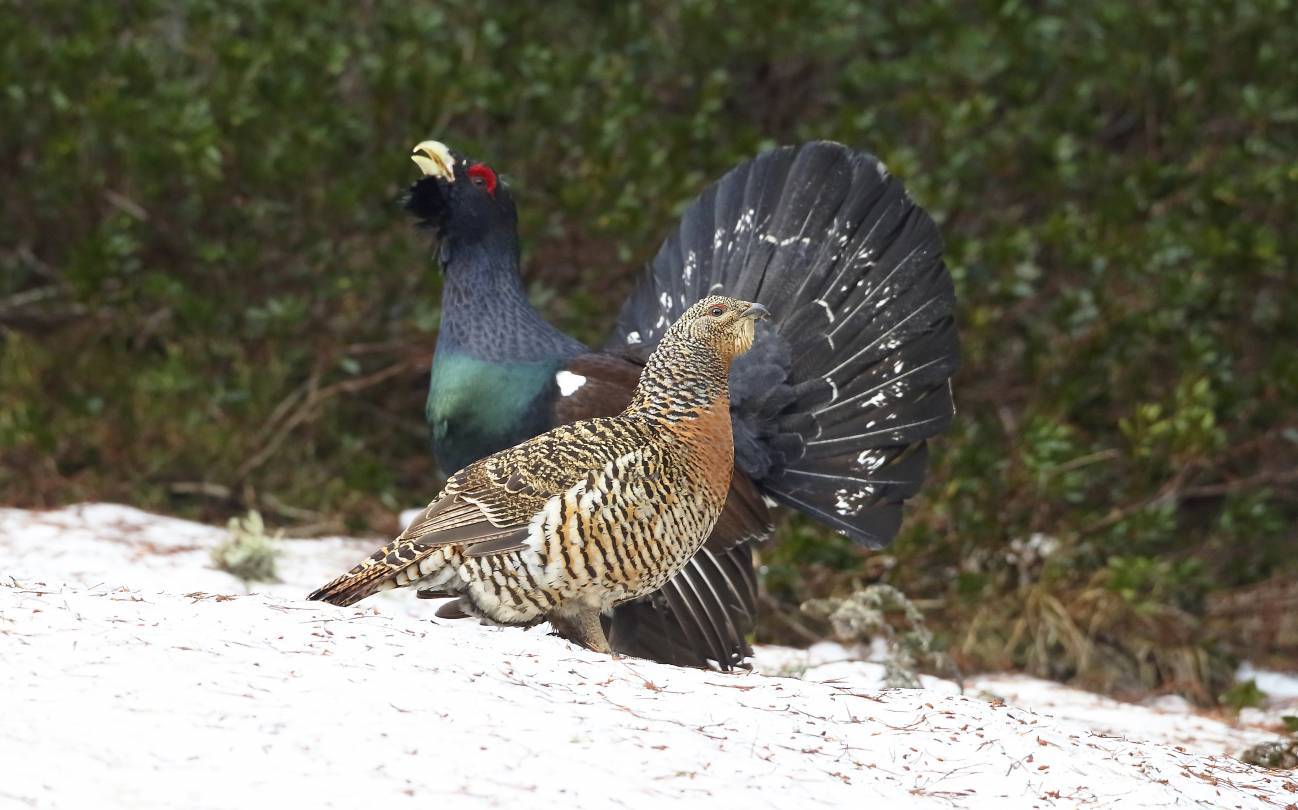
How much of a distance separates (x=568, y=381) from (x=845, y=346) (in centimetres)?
123

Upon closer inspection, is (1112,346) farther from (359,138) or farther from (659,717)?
(659,717)

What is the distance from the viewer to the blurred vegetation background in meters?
8.05

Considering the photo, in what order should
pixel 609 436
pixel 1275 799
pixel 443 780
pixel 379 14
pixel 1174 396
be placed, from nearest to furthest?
pixel 443 780, pixel 1275 799, pixel 609 436, pixel 1174 396, pixel 379 14

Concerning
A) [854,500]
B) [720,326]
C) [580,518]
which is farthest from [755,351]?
[580,518]

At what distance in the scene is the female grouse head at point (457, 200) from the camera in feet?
19.8

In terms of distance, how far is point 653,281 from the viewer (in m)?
6.84

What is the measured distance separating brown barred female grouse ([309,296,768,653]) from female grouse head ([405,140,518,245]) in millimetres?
1462

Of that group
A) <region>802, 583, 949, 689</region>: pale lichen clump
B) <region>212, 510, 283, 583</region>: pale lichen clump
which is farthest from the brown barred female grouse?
<region>212, 510, 283, 583</region>: pale lichen clump

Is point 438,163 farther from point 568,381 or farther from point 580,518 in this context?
point 580,518

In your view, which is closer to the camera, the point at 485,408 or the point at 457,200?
the point at 485,408

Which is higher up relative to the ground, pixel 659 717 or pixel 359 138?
pixel 359 138

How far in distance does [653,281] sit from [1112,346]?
10.2ft

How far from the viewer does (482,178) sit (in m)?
6.13

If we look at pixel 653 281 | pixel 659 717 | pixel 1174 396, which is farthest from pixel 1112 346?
pixel 659 717
